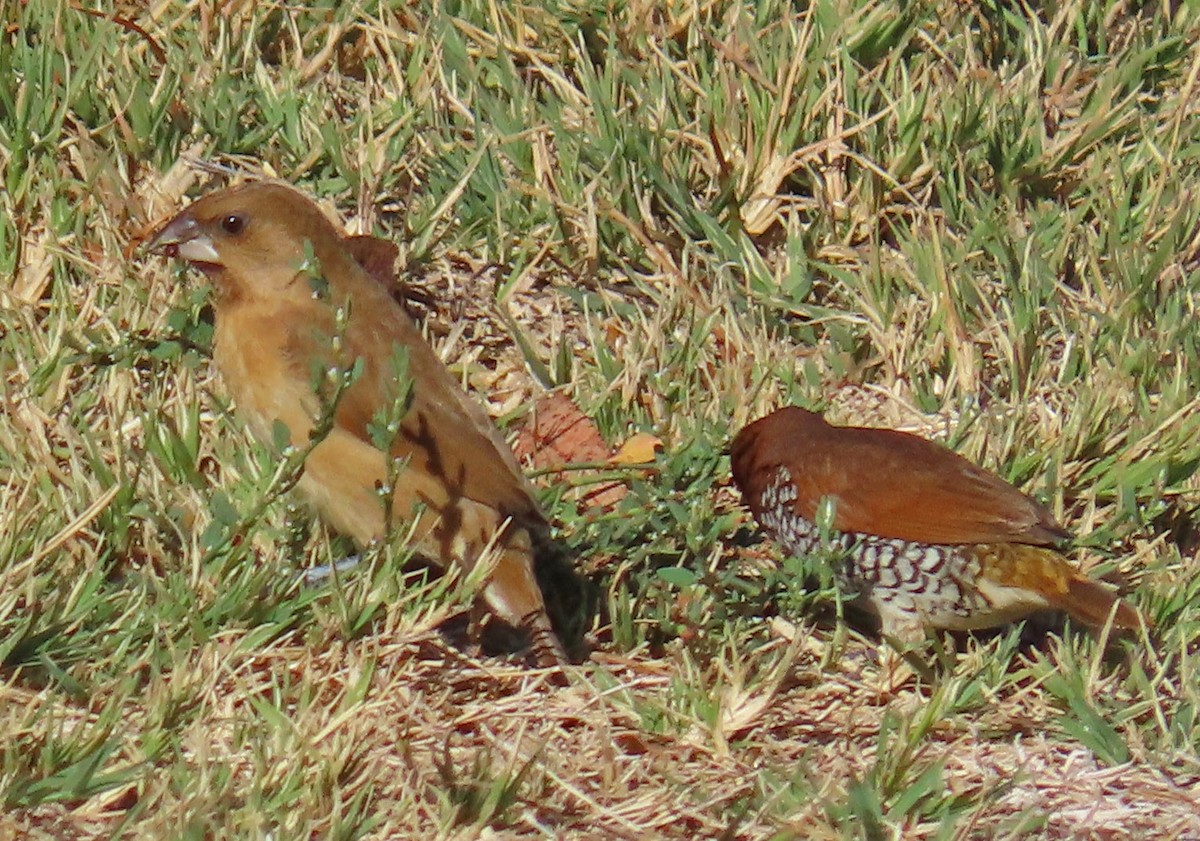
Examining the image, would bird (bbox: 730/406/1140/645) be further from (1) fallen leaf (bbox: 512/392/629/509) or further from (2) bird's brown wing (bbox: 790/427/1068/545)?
(1) fallen leaf (bbox: 512/392/629/509)

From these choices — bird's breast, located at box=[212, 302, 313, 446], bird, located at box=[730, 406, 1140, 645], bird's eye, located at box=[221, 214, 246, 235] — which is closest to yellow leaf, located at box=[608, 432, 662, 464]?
bird, located at box=[730, 406, 1140, 645]

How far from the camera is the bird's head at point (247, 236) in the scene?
17.3 ft

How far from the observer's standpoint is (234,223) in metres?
5.28

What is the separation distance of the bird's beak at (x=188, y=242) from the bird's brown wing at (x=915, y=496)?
66.3 inches

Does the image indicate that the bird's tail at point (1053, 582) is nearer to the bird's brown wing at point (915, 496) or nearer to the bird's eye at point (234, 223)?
the bird's brown wing at point (915, 496)

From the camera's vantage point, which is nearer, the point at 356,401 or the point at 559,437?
the point at 356,401

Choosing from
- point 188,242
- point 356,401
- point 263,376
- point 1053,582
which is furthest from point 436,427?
point 1053,582

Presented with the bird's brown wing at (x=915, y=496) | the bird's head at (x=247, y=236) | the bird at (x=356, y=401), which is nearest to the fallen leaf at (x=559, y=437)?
the bird at (x=356, y=401)

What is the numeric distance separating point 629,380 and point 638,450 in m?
0.27

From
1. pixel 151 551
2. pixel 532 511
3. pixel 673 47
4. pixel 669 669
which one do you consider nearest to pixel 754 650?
pixel 669 669

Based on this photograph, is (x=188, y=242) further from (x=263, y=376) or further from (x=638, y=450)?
(x=638, y=450)

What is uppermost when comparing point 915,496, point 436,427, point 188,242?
point 188,242

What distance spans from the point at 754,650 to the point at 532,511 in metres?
0.66

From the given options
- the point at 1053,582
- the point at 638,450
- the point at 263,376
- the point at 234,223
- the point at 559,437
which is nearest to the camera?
the point at 1053,582
